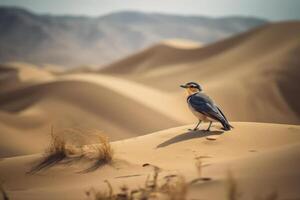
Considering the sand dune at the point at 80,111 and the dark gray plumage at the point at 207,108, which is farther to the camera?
the sand dune at the point at 80,111

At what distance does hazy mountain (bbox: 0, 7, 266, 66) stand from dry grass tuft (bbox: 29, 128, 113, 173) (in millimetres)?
72408

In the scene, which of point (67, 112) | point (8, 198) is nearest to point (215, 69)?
point (67, 112)

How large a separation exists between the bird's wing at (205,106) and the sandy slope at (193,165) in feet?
1.08

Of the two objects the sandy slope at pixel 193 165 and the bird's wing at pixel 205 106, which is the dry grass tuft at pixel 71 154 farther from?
the bird's wing at pixel 205 106

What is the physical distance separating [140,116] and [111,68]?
74.9ft

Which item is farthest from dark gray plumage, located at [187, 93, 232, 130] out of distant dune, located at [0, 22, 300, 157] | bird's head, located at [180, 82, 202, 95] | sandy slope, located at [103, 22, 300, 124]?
sandy slope, located at [103, 22, 300, 124]

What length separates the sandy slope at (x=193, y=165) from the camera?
371 centimetres

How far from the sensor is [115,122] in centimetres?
1502

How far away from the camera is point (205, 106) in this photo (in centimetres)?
642

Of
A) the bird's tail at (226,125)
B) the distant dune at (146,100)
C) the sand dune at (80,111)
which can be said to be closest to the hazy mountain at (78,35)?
the distant dune at (146,100)

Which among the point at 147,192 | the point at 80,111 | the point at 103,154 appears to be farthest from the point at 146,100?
the point at 147,192

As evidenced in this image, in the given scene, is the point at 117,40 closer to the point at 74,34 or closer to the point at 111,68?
the point at 74,34

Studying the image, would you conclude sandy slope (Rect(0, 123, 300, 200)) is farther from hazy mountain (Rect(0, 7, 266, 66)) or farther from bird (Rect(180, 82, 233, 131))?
hazy mountain (Rect(0, 7, 266, 66))

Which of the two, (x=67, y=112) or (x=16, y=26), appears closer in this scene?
(x=67, y=112)
